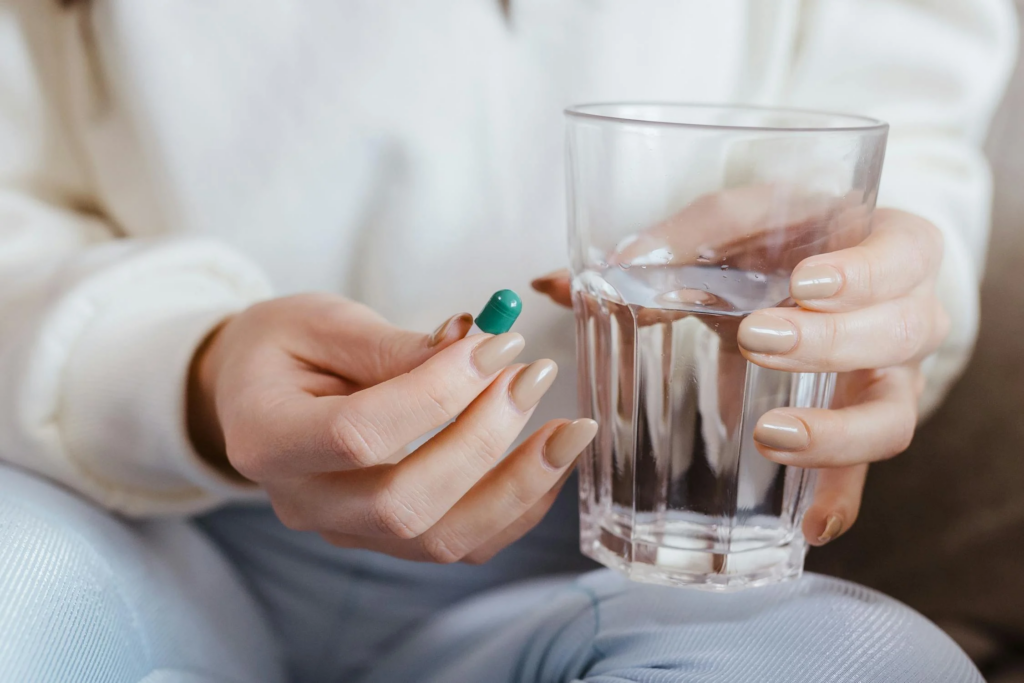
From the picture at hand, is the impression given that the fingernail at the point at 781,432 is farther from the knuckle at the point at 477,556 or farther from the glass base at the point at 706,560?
the knuckle at the point at 477,556

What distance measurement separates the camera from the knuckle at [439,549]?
41cm

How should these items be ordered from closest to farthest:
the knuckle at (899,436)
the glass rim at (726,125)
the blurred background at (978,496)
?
the glass rim at (726,125) → the knuckle at (899,436) → the blurred background at (978,496)

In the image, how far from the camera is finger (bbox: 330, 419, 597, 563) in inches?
15.0

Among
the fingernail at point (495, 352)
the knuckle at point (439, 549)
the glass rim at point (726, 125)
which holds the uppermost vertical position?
the glass rim at point (726, 125)

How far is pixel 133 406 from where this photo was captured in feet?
1.58

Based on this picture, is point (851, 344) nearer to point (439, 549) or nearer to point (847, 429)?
point (847, 429)

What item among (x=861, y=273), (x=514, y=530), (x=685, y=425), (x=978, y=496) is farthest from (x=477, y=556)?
(x=978, y=496)

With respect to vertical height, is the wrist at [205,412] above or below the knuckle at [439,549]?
above

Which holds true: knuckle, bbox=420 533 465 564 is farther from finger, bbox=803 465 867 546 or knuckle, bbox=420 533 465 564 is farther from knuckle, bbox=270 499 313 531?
finger, bbox=803 465 867 546

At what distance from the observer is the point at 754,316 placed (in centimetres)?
34

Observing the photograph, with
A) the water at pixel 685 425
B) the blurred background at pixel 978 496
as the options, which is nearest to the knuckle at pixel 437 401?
the water at pixel 685 425

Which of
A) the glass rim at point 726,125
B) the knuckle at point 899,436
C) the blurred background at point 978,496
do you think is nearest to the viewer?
the glass rim at point 726,125

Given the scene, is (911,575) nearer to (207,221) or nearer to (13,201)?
(207,221)

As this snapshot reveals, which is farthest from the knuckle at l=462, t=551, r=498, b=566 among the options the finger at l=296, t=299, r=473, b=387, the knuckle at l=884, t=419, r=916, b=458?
the knuckle at l=884, t=419, r=916, b=458
